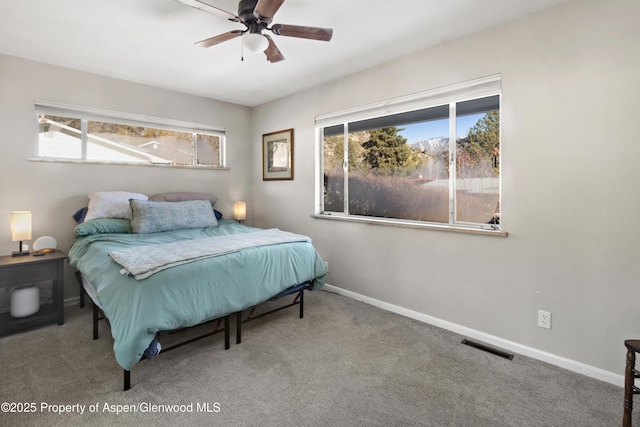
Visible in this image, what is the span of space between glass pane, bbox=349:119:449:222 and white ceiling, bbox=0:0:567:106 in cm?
72

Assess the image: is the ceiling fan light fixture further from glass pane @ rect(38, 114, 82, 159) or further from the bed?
glass pane @ rect(38, 114, 82, 159)

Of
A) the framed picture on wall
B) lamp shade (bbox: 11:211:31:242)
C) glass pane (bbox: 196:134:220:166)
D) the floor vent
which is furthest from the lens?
glass pane (bbox: 196:134:220:166)

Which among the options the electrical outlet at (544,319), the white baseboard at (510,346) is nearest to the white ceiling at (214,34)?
the electrical outlet at (544,319)

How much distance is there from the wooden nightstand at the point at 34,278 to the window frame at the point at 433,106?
2.59m

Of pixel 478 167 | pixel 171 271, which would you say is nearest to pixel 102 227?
pixel 171 271

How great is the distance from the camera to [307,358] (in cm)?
220

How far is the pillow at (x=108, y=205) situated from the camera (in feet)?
10.2

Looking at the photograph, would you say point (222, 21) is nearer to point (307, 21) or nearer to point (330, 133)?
point (307, 21)

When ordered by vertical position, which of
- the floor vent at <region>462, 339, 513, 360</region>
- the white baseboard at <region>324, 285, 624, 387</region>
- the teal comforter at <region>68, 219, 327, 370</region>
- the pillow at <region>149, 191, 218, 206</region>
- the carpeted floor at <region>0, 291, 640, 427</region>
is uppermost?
the pillow at <region>149, 191, 218, 206</region>

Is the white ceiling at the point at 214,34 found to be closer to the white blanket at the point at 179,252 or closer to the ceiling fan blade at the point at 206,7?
the ceiling fan blade at the point at 206,7

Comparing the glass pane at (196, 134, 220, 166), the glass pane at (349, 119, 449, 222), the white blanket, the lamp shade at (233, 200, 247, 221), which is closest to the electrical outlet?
the glass pane at (349, 119, 449, 222)

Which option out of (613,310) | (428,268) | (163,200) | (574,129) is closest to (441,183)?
(428,268)

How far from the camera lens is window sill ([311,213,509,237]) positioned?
2.41 meters

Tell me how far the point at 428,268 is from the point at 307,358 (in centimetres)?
133
